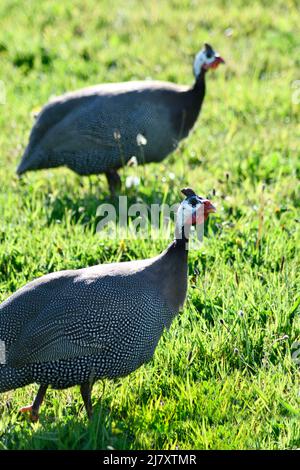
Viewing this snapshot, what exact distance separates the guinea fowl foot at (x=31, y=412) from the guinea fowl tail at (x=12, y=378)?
103mm

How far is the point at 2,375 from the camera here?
3.53 m

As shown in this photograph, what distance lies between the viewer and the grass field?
354 centimetres

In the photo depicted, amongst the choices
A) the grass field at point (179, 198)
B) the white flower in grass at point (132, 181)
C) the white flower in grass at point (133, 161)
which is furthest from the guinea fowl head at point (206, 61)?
the white flower in grass at point (132, 181)

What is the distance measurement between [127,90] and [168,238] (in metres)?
1.34

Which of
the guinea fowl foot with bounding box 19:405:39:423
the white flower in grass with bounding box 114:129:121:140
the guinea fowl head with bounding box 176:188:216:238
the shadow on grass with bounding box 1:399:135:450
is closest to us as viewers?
the shadow on grass with bounding box 1:399:135:450

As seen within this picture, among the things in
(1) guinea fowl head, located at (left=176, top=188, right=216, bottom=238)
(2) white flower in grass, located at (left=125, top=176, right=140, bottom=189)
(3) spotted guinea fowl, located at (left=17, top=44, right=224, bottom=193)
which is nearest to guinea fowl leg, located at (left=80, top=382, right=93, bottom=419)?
(1) guinea fowl head, located at (left=176, top=188, right=216, bottom=238)

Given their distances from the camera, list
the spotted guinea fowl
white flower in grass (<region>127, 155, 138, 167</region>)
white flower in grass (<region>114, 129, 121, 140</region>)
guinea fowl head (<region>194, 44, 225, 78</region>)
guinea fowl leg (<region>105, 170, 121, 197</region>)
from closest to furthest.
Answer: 1. white flower in grass (<region>127, 155, 138, 167</region>)
2. white flower in grass (<region>114, 129, 121, 140</region>)
3. the spotted guinea fowl
4. guinea fowl leg (<region>105, 170, 121, 197</region>)
5. guinea fowl head (<region>194, 44, 225, 78</region>)

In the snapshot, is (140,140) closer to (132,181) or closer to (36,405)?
(132,181)

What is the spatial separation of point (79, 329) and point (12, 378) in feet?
1.08

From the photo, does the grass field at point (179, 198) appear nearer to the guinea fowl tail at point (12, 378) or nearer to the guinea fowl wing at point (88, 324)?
the guinea fowl tail at point (12, 378)

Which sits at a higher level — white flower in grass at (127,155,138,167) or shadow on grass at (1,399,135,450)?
white flower in grass at (127,155,138,167)

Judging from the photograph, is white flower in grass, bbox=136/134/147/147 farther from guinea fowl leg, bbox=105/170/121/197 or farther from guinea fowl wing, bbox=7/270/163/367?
guinea fowl wing, bbox=7/270/163/367

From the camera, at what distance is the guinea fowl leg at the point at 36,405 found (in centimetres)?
356

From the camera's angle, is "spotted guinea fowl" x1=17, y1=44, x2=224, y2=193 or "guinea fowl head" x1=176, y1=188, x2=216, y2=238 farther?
Result: "spotted guinea fowl" x1=17, y1=44, x2=224, y2=193
